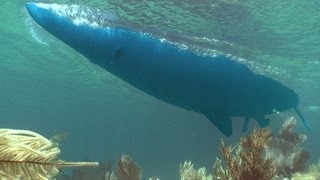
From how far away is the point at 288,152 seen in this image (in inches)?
320

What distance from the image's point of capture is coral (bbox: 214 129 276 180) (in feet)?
12.2

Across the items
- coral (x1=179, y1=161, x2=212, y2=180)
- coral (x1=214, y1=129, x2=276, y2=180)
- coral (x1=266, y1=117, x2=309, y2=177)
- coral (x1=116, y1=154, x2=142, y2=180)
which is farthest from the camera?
coral (x1=116, y1=154, x2=142, y2=180)

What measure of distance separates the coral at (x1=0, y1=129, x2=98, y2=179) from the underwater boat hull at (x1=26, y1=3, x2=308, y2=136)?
1.34 m

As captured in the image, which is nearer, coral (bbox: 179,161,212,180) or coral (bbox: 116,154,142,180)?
coral (bbox: 179,161,212,180)

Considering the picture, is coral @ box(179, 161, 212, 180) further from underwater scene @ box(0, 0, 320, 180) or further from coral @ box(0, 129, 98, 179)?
coral @ box(0, 129, 98, 179)

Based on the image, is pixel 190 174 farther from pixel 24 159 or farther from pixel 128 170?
pixel 24 159

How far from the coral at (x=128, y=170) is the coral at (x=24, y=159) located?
20.9 feet

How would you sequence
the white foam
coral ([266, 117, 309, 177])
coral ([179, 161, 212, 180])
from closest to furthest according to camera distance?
the white foam < coral ([179, 161, 212, 180]) < coral ([266, 117, 309, 177])

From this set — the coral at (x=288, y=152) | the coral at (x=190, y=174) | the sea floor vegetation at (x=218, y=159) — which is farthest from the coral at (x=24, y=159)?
the coral at (x=288, y=152)

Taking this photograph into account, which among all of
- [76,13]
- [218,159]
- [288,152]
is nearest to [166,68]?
[76,13]

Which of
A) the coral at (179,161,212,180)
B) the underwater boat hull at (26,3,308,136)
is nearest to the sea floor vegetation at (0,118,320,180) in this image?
the coral at (179,161,212,180)

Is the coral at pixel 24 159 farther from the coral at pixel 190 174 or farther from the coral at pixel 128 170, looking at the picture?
the coral at pixel 128 170

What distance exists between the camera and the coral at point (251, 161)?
3721 millimetres

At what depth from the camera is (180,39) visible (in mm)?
3693
